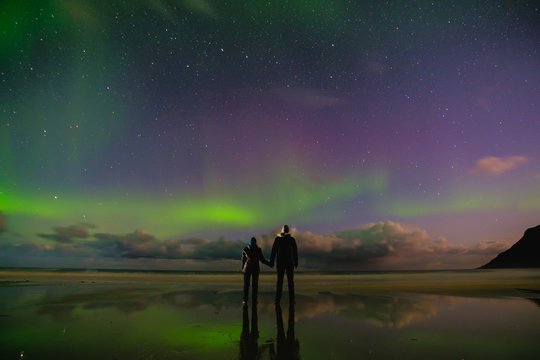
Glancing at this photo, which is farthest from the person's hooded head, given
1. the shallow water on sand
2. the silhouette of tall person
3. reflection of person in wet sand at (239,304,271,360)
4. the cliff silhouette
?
the cliff silhouette

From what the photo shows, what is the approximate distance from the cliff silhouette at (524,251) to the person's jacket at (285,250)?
151 m

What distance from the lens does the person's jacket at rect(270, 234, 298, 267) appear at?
10.7 m

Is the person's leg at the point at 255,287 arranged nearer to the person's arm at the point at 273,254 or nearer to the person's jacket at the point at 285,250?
the person's arm at the point at 273,254

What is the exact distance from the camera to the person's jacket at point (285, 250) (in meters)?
10.7

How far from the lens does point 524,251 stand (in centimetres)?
14338

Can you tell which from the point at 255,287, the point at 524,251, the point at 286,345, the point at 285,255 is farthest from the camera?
the point at 524,251

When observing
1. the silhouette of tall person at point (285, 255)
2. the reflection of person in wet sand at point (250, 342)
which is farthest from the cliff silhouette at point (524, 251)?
the reflection of person in wet sand at point (250, 342)

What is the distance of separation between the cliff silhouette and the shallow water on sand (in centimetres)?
15151

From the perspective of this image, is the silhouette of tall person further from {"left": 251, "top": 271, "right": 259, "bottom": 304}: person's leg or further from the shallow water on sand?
the shallow water on sand

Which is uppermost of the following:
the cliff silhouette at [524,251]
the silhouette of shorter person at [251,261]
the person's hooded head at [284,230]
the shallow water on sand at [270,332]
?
the person's hooded head at [284,230]

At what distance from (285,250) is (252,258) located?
122 cm

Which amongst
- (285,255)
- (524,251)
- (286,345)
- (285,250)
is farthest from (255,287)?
(524,251)

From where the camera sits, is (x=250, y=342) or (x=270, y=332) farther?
(x=270, y=332)

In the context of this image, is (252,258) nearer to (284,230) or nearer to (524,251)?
(284,230)
